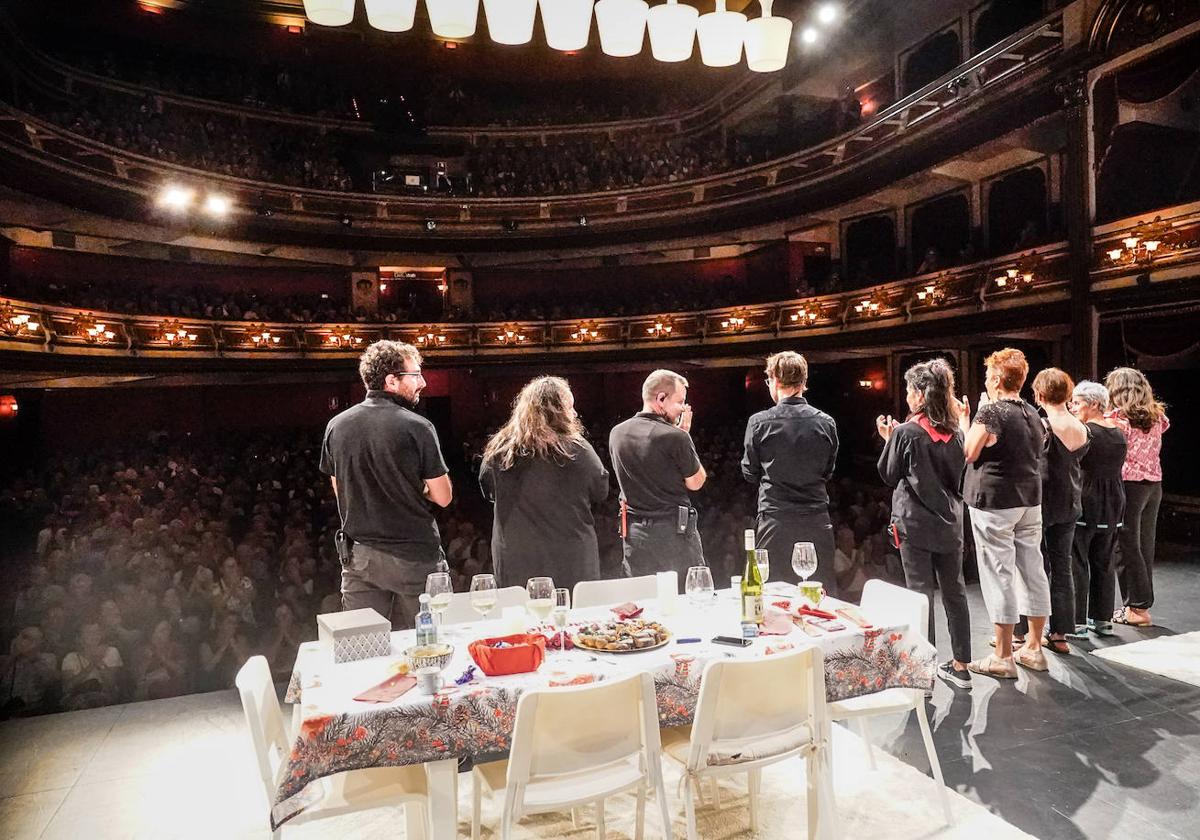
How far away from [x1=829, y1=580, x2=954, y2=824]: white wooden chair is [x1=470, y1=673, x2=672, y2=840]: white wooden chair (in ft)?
2.60

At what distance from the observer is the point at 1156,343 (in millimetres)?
8820

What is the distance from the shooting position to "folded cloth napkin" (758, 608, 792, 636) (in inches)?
104

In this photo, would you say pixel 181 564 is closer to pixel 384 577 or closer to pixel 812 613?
pixel 384 577

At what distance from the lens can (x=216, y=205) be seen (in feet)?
42.8

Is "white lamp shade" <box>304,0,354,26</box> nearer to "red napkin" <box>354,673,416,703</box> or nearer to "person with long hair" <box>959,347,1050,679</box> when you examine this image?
"red napkin" <box>354,673,416,703</box>

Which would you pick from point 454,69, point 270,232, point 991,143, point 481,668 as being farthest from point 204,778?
point 454,69

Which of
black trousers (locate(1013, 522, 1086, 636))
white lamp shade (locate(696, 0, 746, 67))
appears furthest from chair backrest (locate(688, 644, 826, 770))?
black trousers (locate(1013, 522, 1086, 636))

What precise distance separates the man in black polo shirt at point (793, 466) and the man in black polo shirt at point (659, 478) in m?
0.50

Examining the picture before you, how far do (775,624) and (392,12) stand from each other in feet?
9.23

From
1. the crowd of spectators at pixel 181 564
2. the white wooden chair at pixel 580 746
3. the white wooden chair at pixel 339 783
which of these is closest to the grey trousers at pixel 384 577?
the white wooden chair at pixel 339 783

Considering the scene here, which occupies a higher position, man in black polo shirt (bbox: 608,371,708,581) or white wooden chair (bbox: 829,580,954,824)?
man in black polo shirt (bbox: 608,371,708,581)

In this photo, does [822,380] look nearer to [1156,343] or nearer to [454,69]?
[1156,343]

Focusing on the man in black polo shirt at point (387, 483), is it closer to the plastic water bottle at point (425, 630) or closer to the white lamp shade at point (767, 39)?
the plastic water bottle at point (425, 630)

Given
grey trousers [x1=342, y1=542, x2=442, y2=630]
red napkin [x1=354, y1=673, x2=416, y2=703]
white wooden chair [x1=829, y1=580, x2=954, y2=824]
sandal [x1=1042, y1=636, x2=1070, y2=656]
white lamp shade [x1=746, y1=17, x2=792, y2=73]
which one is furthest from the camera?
sandal [x1=1042, y1=636, x2=1070, y2=656]
